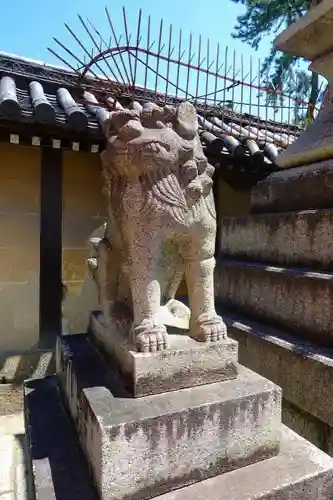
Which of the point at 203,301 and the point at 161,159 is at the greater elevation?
the point at 161,159

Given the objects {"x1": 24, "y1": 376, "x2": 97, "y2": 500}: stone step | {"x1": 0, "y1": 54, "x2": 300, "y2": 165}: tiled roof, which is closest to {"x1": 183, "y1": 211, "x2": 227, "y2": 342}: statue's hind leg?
{"x1": 24, "y1": 376, "x2": 97, "y2": 500}: stone step

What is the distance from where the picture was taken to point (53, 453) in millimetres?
1800

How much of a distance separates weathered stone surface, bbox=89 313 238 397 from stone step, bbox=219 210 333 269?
139 cm

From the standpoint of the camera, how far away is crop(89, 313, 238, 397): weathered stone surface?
167 cm

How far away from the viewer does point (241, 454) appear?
5.62ft

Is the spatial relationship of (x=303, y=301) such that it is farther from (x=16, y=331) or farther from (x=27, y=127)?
(x=16, y=331)

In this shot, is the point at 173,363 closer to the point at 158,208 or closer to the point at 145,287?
the point at 145,287

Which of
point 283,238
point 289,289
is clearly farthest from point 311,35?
point 289,289

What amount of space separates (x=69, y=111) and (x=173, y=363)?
2805mm

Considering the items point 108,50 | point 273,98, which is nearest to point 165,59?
point 108,50

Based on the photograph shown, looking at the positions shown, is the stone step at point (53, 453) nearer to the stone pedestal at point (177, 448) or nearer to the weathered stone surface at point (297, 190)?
the stone pedestal at point (177, 448)

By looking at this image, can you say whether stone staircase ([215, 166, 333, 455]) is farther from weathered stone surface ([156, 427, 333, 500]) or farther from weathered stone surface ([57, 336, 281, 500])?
weathered stone surface ([57, 336, 281, 500])

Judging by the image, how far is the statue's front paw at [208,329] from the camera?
1843 millimetres

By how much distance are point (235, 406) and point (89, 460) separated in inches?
28.6
